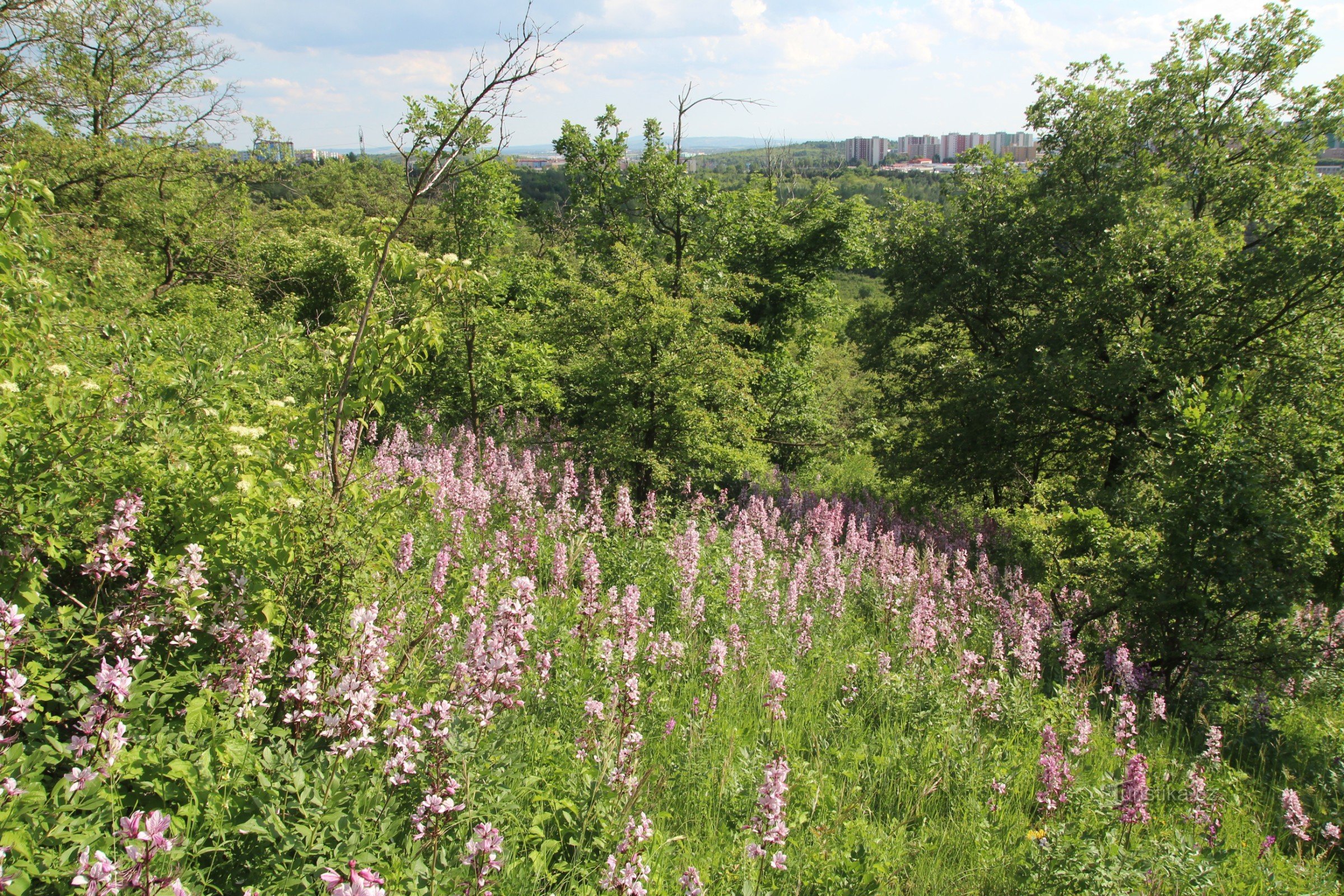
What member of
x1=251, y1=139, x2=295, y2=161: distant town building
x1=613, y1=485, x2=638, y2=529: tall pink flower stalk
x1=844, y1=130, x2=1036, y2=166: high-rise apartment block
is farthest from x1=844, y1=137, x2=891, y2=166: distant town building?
x1=613, y1=485, x2=638, y2=529: tall pink flower stalk

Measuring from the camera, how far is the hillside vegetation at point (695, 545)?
2.47 m

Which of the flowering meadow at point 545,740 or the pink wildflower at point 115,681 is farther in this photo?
the flowering meadow at point 545,740

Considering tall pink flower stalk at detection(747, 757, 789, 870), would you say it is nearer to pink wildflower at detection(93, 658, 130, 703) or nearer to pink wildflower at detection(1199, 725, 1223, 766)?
pink wildflower at detection(93, 658, 130, 703)

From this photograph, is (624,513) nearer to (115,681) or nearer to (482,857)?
(482,857)

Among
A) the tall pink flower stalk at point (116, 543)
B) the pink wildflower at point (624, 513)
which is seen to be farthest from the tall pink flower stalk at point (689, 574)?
the tall pink flower stalk at point (116, 543)

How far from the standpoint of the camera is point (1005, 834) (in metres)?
3.81

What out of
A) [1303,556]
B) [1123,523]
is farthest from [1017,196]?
[1303,556]

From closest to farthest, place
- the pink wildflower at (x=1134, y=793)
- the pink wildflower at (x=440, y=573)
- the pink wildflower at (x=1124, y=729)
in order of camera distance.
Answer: the pink wildflower at (x=1134, y=793), the pink wildflower at (x=440, y=573), the pink wildflower at (x=1124, y=729)

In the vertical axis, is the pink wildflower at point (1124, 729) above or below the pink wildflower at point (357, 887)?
below

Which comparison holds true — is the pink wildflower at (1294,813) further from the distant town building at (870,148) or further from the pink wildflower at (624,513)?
the distant town building at (870,148)

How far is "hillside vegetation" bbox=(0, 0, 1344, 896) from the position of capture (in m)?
2.47

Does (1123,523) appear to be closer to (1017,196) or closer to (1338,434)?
(1338,434)

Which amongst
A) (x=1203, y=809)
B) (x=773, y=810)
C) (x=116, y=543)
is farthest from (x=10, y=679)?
(x=1203, y=809)

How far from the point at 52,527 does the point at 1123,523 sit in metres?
8.66
